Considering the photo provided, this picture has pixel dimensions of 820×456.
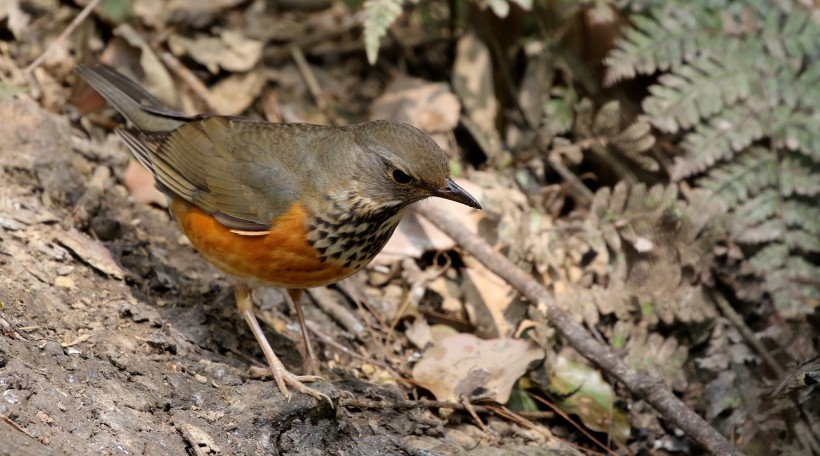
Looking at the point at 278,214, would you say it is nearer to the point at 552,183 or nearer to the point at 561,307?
the point at 561,307

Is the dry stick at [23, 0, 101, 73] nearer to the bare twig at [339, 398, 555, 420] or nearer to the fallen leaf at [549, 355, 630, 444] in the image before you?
the bare twig at [339, 398, 555, 420]

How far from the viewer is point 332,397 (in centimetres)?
424

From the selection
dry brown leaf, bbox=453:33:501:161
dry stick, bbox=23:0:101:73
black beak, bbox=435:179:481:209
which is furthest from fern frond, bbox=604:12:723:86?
dry stick, bbox=23:0:101:73

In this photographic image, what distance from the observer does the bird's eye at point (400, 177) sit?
178 inches

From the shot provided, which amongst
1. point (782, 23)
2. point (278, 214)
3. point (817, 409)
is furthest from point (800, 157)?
point (278, 214)

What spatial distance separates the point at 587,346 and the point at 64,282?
2744mm

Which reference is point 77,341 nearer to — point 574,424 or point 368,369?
point 368,369

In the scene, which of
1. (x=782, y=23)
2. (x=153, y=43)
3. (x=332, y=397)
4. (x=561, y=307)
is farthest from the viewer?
(x=153, y=43)

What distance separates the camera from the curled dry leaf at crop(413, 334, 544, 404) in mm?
4965

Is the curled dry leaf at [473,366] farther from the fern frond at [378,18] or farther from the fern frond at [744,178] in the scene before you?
the fern frond at [378,18]

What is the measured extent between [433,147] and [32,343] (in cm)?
206

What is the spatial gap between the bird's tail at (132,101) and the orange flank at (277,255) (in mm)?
992

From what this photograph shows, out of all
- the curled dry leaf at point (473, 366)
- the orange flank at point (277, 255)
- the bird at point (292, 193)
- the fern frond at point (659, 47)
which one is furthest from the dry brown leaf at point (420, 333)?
the fern frond at point (659, 47)

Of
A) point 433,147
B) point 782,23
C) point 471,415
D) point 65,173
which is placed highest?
point 782,23
